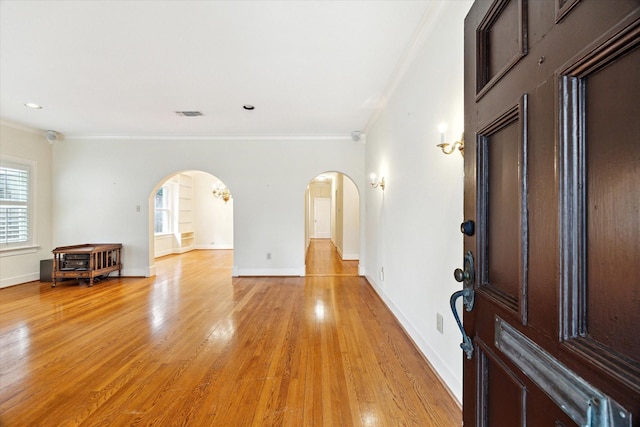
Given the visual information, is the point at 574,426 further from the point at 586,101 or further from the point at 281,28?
the point at 281,28

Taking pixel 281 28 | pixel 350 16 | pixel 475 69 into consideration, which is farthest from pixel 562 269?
pixel 281 28

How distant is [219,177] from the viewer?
5.62 m

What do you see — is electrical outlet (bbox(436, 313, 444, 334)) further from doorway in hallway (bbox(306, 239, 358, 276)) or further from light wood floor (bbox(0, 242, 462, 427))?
doorway in hallway (bbox(306, 239, 358, 276))

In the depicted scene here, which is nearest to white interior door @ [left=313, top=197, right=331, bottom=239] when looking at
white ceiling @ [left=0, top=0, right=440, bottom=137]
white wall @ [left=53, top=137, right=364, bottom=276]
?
white wall @ [left=53, top=137, right=364, bottom=276]

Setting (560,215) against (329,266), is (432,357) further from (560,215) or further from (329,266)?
(329,266)

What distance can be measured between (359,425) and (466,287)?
121 centimetres

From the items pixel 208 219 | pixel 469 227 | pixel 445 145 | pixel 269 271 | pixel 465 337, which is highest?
pixel 445 145

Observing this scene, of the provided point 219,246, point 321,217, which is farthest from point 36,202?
point 321,217

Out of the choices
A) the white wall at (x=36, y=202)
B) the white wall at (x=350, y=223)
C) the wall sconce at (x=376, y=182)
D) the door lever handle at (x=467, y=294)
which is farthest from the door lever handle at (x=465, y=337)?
the white wall at (x=36, y=202)

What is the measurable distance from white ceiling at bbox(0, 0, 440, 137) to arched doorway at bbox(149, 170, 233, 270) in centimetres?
448

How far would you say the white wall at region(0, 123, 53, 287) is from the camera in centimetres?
485

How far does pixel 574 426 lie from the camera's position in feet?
1.78

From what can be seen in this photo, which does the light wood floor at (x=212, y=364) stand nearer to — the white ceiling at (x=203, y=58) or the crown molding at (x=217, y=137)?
the white ceiling at (x=203, y=58)

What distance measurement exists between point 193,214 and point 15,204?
5.43 meters
